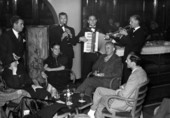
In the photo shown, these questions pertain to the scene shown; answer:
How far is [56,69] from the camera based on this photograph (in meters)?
4.98

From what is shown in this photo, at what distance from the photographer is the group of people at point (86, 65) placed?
382 centimetres

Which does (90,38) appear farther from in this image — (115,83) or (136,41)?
(115,83)

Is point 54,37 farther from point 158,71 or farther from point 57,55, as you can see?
point 158,71

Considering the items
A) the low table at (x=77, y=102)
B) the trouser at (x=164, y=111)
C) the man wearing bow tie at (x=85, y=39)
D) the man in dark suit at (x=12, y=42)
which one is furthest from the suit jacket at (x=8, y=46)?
the trouser at (x=164, y=111)

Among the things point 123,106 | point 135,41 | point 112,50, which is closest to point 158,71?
point 135,41

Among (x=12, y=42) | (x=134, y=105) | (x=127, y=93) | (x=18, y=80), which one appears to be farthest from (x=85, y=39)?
(x=134, y=105)

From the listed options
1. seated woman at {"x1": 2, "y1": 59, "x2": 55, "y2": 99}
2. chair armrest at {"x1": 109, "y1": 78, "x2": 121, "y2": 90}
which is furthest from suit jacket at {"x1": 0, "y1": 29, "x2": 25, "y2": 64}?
chair armrest at {"x1": 109, "y1": 78, "x2": 121, "y2": 90}

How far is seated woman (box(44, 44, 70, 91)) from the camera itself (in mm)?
4949

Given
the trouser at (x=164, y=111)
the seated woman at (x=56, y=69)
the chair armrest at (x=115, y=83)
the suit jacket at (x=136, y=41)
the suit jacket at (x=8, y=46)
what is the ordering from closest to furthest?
the trouser at (x=164, y=111) → the suit jacket at (x=8, y=46) → the chair armrest at (x=115, y=83) → the seated woman at (x=56, y=69) → the suit jacket at (x=136, y=41)

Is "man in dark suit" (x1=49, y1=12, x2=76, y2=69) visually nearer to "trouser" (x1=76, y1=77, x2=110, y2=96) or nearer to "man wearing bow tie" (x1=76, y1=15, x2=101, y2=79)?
"man wearing bow tie" (x1=76, y1=15, x2=101, y2=79)

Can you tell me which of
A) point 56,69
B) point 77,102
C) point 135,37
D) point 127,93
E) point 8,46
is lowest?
point 77,102

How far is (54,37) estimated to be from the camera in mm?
5668

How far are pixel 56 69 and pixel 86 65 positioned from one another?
102cm

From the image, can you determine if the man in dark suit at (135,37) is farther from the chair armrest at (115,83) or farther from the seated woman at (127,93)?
the seated woman at (127,93)
